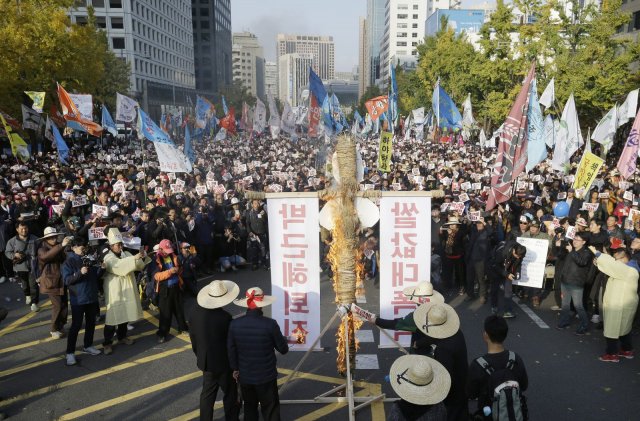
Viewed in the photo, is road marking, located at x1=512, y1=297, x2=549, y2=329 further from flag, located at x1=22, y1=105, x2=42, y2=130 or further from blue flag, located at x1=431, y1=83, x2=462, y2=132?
Answer: flag, located at x1=22, y1=105, x2=42, y2=130

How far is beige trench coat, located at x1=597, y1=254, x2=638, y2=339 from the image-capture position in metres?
7.00

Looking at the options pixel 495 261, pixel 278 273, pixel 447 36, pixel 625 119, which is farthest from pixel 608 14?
pixel 278 273

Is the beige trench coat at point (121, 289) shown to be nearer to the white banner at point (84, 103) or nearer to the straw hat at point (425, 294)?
the straw hat at point (425, 294)

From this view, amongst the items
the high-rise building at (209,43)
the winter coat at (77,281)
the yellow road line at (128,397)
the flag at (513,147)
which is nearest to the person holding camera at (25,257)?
the winter coat at (77,281)

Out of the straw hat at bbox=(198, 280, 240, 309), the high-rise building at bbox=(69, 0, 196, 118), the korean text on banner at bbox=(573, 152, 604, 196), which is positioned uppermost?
the high-rise building at bbox=(69, 0, 196, 118)

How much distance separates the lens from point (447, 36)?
153ft

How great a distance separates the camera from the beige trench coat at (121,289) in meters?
7.52

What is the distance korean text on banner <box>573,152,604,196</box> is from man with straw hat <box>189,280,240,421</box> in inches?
380

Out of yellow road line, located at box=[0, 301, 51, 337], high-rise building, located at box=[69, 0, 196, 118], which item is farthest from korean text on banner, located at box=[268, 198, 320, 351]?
high-rise building, located at box=[69, 0, 196, 118]

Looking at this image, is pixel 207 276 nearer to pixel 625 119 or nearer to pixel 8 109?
pixel 625 119

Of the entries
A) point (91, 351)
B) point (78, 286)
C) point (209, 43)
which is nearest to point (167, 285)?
point (78, 286)

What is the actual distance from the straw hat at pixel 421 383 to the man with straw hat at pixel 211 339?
2260mm

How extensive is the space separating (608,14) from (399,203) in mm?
27333

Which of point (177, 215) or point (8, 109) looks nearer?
point (177, 215)
